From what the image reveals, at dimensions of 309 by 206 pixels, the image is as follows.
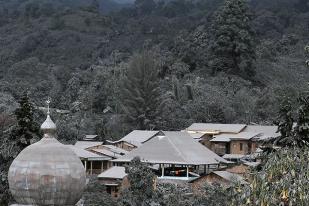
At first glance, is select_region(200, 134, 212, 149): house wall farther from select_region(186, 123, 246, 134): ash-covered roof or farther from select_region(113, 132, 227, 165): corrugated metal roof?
select_region(113, 132, 227, 165): corrugated metal roof

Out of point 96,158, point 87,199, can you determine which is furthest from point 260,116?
point 87,199

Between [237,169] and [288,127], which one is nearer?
[288,127]

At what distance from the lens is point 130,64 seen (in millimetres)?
77562

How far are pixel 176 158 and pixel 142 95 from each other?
22.7 m

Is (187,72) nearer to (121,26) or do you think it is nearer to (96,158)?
(96,158)

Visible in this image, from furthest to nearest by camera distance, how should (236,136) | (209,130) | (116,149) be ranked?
(209,130) → (236,136) → (116,149)

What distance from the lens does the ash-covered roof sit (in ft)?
225

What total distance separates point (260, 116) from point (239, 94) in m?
3.85

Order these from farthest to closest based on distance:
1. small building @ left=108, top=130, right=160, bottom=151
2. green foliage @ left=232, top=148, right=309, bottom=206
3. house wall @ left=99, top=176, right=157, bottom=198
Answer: small building @ left=108, top=130, right=160, bottom=151 < house wall @ left=99, top=176, right=157, bottom=198 < green foliage @ left=232, top=148, right=309, bottom=206

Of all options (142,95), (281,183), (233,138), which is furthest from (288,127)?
(142,95)

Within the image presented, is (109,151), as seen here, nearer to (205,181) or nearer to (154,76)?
(205,181)

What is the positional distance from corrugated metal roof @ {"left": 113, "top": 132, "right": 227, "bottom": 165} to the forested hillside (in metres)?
7.20

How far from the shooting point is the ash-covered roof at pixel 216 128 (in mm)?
68562

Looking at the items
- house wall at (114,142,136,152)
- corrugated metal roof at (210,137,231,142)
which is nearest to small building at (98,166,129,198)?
house wall at (114,142,136,152)
